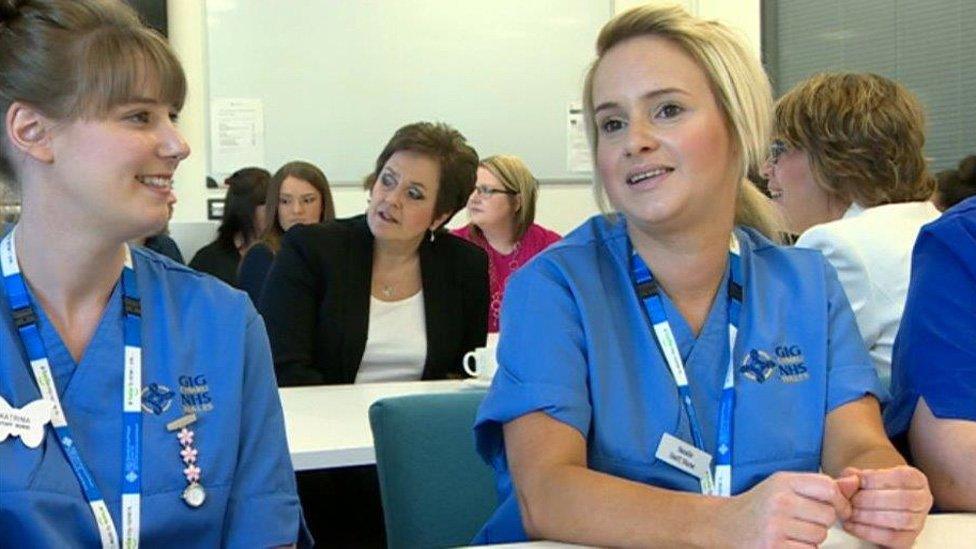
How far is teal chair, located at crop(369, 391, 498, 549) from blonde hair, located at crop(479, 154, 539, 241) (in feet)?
10.5

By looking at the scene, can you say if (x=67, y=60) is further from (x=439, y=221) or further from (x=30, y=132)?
(x=439, y=221)

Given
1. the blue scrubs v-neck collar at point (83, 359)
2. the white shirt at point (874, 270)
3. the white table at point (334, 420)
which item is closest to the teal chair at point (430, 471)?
the white table at point (334, 420)

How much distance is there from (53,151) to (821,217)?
1735 mm

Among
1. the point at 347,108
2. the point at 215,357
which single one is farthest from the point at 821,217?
the point at 347,108

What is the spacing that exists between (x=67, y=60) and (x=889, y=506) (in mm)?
1136

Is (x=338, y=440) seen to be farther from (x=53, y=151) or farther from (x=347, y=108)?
(x=347, y=108)

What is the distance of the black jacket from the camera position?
116 inches

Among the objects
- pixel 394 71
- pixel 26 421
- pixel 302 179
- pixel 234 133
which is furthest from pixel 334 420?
pixel 394 71

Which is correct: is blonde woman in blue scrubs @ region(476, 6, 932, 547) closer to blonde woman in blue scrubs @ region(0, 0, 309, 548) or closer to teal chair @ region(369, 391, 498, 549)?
teal chair @ region(369, 391, 498, 549)

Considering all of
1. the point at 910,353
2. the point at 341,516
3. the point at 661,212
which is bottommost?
the point at 341,516

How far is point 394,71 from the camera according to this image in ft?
18.3

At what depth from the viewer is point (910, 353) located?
1.59 meters

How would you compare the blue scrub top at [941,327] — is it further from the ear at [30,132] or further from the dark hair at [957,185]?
the dark hair at [957,185]

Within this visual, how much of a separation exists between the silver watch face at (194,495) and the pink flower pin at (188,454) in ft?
0.10
